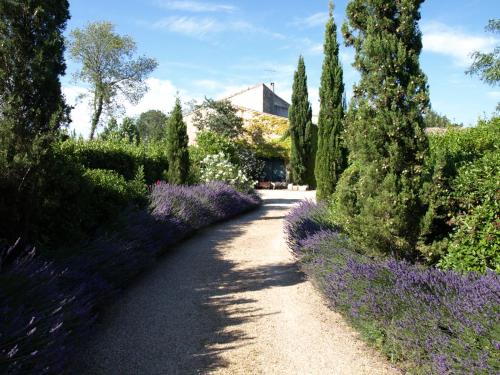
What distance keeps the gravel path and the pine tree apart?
5926 millimetres

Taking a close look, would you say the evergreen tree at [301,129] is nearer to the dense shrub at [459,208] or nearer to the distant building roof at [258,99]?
the distant building roof at [258,99]

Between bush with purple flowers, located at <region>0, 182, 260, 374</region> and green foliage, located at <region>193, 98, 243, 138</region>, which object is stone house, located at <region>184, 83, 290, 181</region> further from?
bush with purple flowers, located at <region>0, 182, 260, 374</region>

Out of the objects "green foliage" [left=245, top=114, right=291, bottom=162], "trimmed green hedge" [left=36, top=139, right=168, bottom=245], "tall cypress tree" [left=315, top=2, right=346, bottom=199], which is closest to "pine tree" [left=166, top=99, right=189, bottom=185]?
"trimmed green hedge" [left=36, top=139, right=168, bottom=245]

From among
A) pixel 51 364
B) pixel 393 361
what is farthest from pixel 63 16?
pixel 393 361

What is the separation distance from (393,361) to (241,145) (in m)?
24.8

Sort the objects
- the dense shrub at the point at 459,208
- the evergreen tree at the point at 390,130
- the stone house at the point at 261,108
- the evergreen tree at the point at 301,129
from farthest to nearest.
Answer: the stone house at the point at 261,108 < the evergreen tree at the point at 301,129 < the evergreen tree at the point at 390,130 < the dense shrub at the point at 459,208

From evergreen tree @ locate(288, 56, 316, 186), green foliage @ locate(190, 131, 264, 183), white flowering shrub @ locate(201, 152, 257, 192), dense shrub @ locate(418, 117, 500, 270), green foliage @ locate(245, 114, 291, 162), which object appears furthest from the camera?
green foliage @ locate(245, 114, 291, 162)

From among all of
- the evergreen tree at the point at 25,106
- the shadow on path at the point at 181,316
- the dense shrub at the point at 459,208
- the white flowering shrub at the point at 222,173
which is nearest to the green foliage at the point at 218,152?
the white flowering shrub at the point at 222,173

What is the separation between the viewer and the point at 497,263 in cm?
395

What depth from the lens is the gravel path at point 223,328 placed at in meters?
3.74

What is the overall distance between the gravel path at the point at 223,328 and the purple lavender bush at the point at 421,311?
0.34 metres

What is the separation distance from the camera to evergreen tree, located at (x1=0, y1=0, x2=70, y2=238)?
15.2ft

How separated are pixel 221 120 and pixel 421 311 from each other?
25521mm

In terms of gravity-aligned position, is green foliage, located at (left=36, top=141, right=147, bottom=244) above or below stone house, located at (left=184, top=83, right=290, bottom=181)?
below
